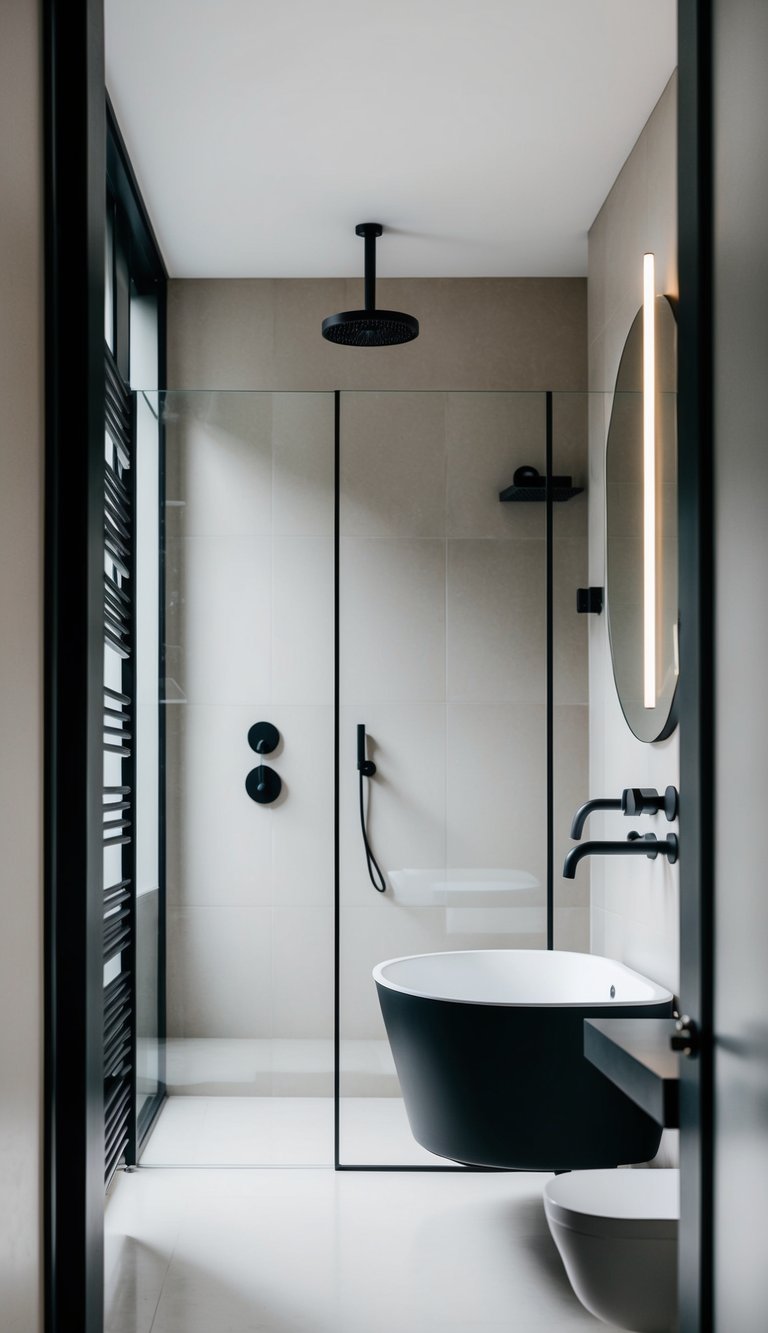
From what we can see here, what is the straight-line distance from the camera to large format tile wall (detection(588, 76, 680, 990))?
3.15 meters

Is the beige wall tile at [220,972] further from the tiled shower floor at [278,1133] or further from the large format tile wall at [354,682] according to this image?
the tiled shower floor at [278,1133]

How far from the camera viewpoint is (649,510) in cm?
312

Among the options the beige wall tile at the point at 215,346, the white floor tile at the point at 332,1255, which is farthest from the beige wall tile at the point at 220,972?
the beige wall tile at the point at 215,346

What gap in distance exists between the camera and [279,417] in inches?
147

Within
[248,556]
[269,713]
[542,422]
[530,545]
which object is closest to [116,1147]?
[269,713]

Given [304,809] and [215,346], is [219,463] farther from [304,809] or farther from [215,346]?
[304,809]

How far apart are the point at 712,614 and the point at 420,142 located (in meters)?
2.59

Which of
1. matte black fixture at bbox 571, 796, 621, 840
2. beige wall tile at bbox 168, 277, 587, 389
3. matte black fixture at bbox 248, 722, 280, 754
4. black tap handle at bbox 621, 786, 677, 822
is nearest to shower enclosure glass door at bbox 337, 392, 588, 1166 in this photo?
matte black fixture at bbox 248, 722, 280, 754

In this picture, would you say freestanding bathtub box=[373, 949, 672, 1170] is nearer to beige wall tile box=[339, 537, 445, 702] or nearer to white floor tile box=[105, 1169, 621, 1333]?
white floor tile box=[105, 1169, 621, 1333]

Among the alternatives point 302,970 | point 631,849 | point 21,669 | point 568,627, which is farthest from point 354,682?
point 21,669

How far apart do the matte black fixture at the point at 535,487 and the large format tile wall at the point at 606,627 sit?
0.09 meters

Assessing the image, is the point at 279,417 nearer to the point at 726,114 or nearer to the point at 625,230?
the point at 625,230

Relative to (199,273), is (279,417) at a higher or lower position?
lower

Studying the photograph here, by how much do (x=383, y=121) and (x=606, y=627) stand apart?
1.57 meters
